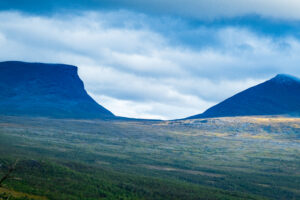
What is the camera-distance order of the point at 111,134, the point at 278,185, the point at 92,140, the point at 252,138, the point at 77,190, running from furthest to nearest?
1. the point at 252,138
2. the point at 111,134
3. the point at 92,140
4. the point at 278,185
5. the point at 77,190

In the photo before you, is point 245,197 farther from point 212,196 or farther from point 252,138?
point 252,138

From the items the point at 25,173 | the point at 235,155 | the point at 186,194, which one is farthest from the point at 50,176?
the point at 235,155

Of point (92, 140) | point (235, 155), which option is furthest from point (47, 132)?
point (235, 155)

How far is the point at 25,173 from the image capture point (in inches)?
2210

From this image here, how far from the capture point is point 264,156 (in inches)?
4781

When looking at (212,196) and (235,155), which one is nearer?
(212,196)

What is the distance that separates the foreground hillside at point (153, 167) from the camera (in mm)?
52000

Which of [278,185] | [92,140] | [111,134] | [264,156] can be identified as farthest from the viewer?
[111,134]

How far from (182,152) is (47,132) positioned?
59.7m

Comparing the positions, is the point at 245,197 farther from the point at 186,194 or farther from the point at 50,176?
the point at 50,176

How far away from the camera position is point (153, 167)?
84625mm

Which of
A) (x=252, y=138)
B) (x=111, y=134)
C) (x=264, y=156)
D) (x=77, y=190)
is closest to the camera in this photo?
(x=77, y=190)

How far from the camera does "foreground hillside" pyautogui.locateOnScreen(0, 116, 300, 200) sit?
171 ft

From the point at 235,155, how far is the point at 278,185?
171ft
